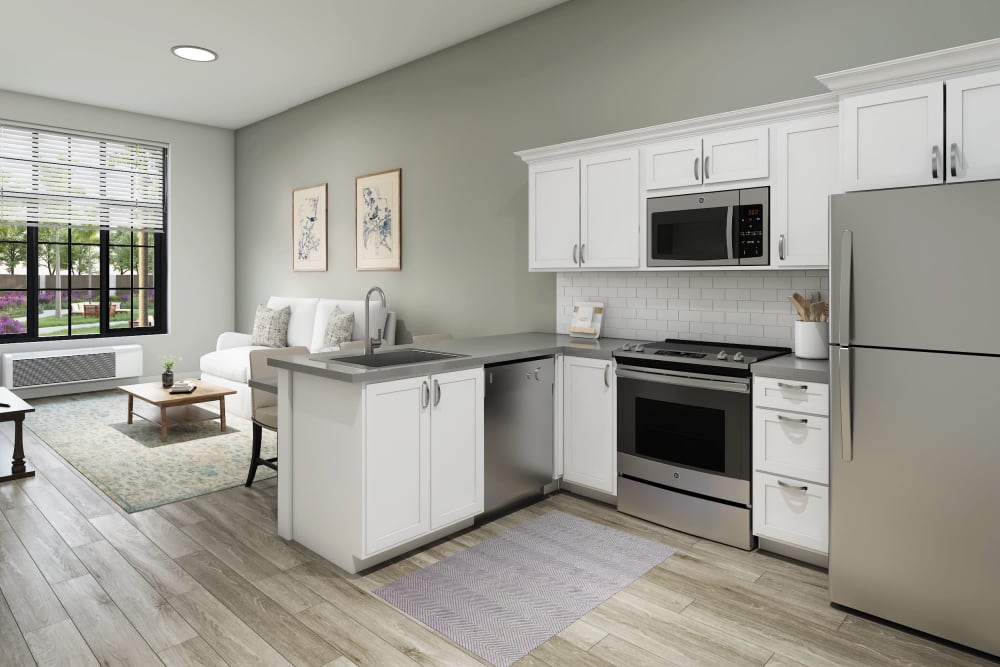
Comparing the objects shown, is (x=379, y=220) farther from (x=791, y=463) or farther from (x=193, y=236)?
(x=791, y=463)

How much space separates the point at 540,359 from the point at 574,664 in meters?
1.71

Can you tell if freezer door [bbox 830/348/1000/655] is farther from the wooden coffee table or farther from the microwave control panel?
the wooden coffee table

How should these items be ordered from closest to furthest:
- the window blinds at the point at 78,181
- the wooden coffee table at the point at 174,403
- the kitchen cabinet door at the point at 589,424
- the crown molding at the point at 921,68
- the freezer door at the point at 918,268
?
the freezer door at the point at 918,268
the crown molding at the point at 921,68
the kitchen cabinet door at the point at 589,424
the wooden coffee table at the point at 174,403
the window blinds at the point at 78,181

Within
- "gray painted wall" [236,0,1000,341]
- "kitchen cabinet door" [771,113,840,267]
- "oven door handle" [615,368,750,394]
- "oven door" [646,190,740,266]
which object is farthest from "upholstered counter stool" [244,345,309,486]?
"kitchen cabinet door" [771,113,840,267]

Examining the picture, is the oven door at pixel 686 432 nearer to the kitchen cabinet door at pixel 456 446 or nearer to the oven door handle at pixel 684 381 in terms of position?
the oven door handle at pixel 684 381

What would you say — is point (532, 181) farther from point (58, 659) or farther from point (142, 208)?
point (142, 208)

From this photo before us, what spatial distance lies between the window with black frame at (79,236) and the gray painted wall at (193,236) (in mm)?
152

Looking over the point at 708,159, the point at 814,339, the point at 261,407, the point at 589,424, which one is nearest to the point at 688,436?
the point at 589,424

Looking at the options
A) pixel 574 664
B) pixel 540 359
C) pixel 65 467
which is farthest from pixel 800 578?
pixel 65 467

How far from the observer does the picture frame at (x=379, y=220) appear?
5.52 m

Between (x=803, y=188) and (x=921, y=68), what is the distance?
0.67m

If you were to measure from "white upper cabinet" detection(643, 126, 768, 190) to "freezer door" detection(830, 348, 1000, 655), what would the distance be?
3.74 feet

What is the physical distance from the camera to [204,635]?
2.25 meters

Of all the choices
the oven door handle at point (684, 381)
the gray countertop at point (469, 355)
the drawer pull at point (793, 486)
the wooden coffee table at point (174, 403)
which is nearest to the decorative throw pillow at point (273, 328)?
the wooden coffee table at point (174, 403)
